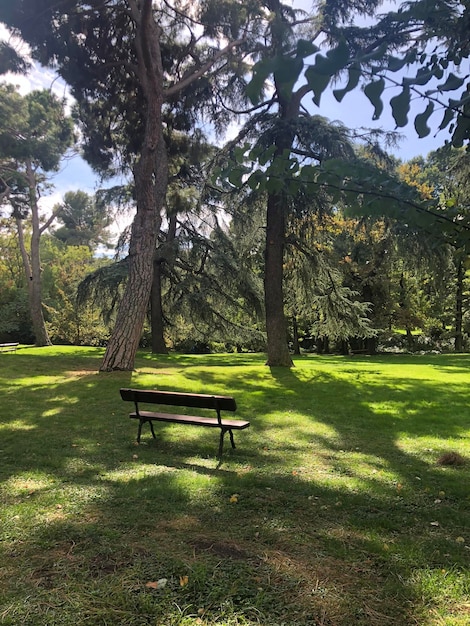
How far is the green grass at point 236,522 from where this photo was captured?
238cm

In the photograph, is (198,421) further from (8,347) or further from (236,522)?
(8,347)

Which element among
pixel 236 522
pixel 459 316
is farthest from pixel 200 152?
pixel 459 316

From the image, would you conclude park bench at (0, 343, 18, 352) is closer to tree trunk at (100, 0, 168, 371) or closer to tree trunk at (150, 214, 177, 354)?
tree trunk at (150, 214, 177, 354)

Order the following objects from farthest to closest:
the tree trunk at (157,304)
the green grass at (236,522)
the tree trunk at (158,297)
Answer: the tree trunk at (157,304), the tree trunk at (158,297), the green grass at (236,522)

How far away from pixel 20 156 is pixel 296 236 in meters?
14.2

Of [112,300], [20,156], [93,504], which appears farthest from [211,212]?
[93,504]

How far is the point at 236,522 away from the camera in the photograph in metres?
3.47

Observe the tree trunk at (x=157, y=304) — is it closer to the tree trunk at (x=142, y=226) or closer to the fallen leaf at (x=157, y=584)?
the tree trunk at (x=142, y=226)

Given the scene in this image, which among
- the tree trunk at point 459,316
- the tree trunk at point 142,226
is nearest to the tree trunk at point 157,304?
the tree trunk at point 142,226

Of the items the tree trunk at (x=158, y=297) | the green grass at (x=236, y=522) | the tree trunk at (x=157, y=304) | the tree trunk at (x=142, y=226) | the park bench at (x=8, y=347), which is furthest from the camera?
the tree trunk at (x=157, y=304)

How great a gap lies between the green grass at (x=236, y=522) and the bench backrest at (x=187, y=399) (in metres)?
0.60

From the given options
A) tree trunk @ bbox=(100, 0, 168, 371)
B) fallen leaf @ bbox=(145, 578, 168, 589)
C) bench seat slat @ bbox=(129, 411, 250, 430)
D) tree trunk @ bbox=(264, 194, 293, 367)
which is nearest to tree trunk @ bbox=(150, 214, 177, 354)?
tree trunk @ bbox=(264, 194, 293, 367)

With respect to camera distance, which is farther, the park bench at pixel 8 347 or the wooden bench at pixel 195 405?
the park bench at pixel 8 347

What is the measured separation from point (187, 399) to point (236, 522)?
224cm
